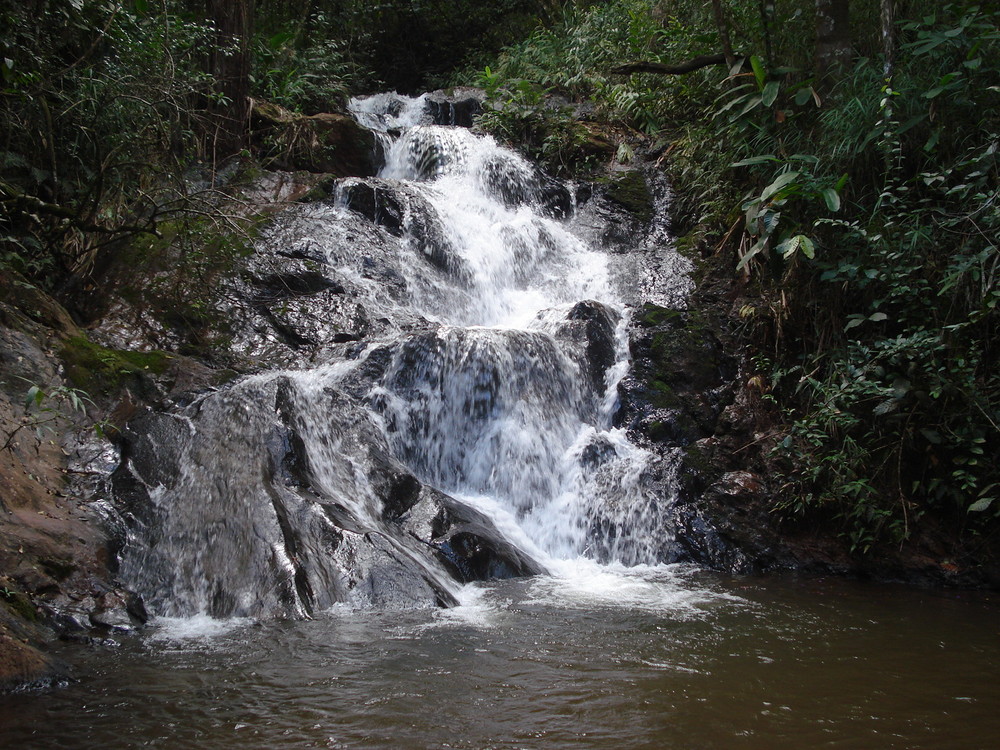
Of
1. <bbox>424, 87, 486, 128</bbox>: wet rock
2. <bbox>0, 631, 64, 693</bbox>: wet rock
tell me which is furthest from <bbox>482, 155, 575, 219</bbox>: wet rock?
<bbox>0, 631, 64, 693</bbox>: wet rock

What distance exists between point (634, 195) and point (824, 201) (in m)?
4.31

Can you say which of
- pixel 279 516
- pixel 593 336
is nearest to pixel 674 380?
pixel 593 336

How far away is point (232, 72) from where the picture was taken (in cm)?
943

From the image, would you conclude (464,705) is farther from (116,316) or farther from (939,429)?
(116,316)

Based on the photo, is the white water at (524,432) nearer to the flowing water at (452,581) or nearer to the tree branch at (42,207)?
the flowing water at (452,581)

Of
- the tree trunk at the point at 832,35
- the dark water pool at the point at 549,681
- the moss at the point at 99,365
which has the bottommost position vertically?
the dark water pool at the point at 549,681

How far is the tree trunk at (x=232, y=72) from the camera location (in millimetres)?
9070

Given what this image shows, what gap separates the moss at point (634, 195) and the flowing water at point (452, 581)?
1275 millimetres

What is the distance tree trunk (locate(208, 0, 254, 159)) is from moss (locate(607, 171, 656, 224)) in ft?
17.2

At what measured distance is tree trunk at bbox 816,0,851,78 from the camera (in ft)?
21.9

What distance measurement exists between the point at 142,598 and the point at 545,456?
3.49 m

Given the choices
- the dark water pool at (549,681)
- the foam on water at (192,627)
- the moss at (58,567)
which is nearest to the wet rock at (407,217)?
the dark water pool at (549,681)

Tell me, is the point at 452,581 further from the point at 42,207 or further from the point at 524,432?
the point at 42,207

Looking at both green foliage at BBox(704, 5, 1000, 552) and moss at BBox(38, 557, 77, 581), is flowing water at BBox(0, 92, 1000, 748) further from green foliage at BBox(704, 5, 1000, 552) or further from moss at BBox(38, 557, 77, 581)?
green foliage at BBox(704, 5, 1000, 552)
